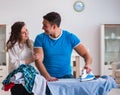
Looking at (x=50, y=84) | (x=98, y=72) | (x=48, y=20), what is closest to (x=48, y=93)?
(x=50, y=84)

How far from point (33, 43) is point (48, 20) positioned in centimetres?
26

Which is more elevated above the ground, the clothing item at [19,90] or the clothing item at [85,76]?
the clothing item at [85,76]

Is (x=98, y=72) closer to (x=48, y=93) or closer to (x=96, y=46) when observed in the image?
(x=96, y=46)

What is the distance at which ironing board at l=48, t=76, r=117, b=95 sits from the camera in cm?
227

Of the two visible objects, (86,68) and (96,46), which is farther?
(96,46)

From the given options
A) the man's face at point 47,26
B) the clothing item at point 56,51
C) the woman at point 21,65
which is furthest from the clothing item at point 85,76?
the man's face at point 47,26

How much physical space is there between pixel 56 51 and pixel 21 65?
30cm

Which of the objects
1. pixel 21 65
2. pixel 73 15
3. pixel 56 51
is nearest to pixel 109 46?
pixel 73 15

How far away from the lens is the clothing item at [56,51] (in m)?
2.43

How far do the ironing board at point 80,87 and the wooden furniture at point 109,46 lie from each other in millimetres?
4981

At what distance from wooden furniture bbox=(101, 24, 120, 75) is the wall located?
7.3 inches

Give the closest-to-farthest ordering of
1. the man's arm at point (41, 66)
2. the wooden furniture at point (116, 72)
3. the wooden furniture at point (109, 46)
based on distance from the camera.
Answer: the man's arm at point (41, 66) < the wooden furniture at point (116, 72) < the wooden furniture at point (109, 46)

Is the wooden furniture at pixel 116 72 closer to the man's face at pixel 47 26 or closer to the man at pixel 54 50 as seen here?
the man at pixel 54 50

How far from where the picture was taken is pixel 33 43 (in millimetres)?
2506
